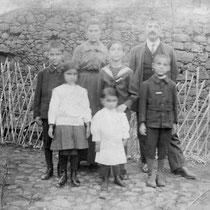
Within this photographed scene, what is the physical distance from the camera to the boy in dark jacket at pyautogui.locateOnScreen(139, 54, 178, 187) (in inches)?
168

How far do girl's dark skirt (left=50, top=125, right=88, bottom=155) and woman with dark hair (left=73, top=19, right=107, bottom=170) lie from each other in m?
0.48

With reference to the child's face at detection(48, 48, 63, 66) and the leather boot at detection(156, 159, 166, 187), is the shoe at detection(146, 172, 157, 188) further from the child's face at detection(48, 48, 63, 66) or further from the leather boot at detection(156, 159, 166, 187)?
the child's face at detection(48, 48, 63, 66)

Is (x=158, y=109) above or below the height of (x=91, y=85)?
below

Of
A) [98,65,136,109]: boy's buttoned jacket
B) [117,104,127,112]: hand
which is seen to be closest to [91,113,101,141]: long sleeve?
[117,104,127,112]: hand

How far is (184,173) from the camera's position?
477 centimetres

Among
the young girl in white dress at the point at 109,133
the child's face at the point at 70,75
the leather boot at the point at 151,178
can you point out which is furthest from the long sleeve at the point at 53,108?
the leather boot at the point at 151,178

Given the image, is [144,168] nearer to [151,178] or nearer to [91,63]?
[151,178]

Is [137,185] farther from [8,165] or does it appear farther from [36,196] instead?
[8,165]

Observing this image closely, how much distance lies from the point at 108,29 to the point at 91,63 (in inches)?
169

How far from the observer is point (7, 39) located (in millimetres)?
9039

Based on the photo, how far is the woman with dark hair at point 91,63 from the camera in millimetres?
4617

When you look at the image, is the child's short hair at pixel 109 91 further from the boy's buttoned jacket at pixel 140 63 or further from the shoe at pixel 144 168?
the shoe at pixel 144 168

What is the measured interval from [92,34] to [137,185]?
70.2 inches

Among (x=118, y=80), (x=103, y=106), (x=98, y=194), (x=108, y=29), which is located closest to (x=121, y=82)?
(x=118, y=80)
